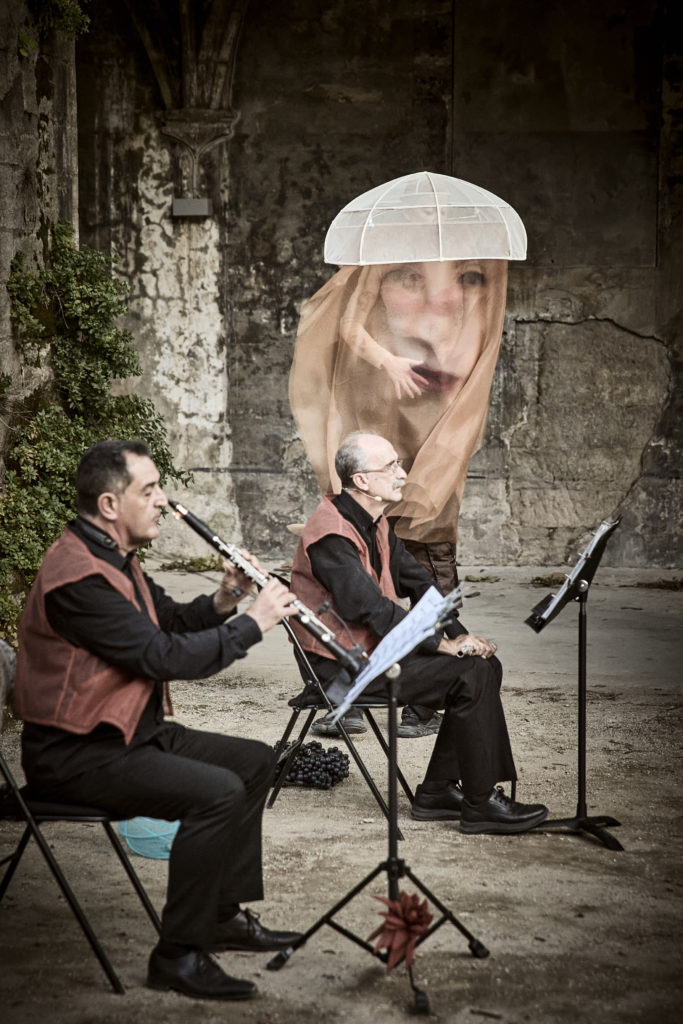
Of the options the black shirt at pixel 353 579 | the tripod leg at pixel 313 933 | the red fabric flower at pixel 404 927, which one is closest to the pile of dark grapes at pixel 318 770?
the black shirt at pixel 353 579

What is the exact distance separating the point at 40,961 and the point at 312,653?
1.60 metres

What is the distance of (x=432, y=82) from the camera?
30.8ft

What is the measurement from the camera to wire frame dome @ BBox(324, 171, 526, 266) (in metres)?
5.58

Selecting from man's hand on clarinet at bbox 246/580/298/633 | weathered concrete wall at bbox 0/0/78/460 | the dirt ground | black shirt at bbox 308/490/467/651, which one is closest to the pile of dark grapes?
the dirt ground

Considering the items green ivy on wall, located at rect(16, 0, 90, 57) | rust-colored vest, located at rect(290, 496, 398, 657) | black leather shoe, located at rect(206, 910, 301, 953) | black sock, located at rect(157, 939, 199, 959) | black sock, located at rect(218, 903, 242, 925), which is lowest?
black leather shoe, located at rect(206, 910, 301, 953)

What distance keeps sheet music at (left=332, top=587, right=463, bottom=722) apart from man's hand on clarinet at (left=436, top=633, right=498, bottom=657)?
118cm

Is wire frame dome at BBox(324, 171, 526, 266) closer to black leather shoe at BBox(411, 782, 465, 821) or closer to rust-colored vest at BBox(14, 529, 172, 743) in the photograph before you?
black leather shoe at BBox(411, 782, 465, 821)

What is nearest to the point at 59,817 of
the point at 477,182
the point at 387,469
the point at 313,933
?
the point at 313,933

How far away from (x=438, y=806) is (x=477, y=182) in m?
6.11

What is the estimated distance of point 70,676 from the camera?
3158 mm

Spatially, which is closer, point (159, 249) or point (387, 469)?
point (387, 469)

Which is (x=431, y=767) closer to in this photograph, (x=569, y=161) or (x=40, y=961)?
(x=40, y=961)

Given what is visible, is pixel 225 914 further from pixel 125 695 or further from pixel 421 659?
pixel 421 659

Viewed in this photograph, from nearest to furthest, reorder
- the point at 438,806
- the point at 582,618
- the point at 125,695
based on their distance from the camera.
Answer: the point at 125,695 < the point at 582,618 < the point at 438,806
